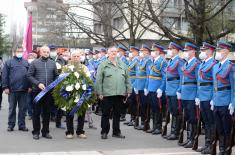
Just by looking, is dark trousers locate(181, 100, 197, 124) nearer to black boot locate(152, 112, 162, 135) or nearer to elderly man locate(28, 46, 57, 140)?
black boot locate(152, 112, 162, 135)

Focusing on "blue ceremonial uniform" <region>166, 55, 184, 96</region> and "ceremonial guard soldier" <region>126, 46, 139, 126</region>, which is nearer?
"blue ceremonial uniform" <region>166, 55, 184, 96</region>

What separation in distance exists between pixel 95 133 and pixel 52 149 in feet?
7.96

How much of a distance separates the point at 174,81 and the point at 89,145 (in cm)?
238

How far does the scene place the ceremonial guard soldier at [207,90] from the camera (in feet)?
29.5

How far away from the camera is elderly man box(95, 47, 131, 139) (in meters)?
10.6

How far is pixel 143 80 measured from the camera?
12.2 m

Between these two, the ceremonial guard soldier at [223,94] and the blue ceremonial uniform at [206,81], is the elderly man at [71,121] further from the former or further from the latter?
the ceremonial guard soldier at [223,94]

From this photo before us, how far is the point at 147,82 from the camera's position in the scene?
11.9 metres

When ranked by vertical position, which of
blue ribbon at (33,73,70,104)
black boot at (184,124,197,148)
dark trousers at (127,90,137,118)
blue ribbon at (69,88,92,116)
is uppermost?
blue ribbon at (33,73,70,104)

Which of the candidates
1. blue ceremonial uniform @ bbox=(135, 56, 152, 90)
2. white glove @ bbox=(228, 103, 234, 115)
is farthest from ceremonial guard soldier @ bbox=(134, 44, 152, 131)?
white glove @ bbox=(228, 103, 234, 115)

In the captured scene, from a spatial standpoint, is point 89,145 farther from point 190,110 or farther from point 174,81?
point 174,81

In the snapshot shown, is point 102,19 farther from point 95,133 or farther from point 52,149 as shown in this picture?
point 52,149

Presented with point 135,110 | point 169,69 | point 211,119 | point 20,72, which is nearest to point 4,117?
point 20,72

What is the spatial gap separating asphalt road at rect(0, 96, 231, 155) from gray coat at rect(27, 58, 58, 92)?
1274 mm
